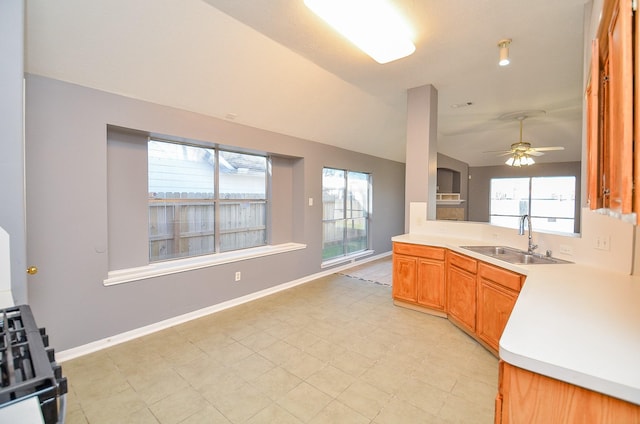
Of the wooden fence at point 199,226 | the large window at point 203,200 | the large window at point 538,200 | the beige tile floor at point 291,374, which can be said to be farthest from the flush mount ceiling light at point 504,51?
the large window at point 538,200

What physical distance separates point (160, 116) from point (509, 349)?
344cm

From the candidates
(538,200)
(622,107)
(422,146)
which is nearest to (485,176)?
(538,200)

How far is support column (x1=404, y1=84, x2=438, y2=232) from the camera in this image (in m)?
3.87

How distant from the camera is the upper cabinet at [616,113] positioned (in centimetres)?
79

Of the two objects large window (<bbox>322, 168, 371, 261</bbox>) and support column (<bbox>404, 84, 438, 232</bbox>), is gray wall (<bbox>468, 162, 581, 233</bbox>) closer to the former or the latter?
large window (<bbox>322, 168, 371, 261</bbox>)

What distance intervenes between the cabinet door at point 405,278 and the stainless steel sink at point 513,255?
73cm

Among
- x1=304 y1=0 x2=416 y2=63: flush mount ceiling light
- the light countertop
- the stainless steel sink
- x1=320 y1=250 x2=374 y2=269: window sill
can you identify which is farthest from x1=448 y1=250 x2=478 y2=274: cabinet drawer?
x1=320 y1=250 x2=374 y2=269: window sill

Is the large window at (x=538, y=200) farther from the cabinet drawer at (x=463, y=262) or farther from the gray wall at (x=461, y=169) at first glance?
the cabinet drawer at (x=463, y=262)

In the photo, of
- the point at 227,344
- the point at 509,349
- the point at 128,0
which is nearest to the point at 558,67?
the point at 509,349

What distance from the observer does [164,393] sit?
2057 millimetres

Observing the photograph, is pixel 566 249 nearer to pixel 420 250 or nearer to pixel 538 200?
pixel 420 250

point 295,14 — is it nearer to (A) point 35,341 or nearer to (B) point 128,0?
(B) point 128,0

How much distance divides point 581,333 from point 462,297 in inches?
80.8

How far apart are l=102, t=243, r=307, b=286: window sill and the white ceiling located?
1.81m
